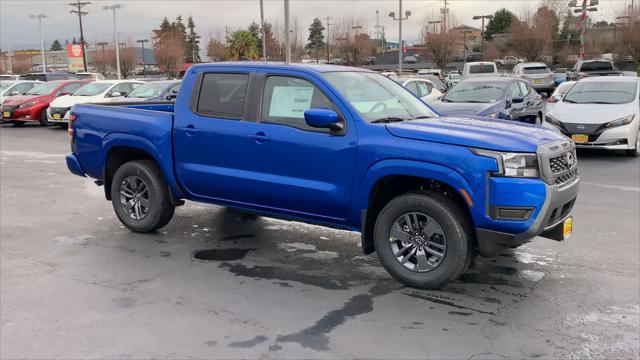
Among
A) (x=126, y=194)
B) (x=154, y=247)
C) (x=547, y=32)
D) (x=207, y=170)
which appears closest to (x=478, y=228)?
(x=207, y=170)

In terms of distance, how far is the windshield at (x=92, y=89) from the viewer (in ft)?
61.5

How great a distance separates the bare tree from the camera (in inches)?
2169

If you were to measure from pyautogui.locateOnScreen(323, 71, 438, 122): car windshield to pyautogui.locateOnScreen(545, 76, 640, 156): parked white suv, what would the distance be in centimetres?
662

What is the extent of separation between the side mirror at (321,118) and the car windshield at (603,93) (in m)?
9.26

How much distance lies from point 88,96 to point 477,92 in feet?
40.6

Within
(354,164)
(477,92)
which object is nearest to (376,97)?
(354,164)

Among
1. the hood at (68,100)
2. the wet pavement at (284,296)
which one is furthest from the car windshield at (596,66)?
the wet pavement at (284,296)

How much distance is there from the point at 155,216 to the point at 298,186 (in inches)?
78.8

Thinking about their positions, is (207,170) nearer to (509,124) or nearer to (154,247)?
(154,247)

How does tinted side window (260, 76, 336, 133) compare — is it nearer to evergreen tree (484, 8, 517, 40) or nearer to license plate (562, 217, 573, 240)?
license plate (562, 217, 573, 240)

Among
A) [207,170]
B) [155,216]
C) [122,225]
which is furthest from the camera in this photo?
[122,225]

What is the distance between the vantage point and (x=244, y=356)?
144 inches

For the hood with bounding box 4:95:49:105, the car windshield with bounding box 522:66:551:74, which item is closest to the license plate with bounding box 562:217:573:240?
the hood with bounding box 4:95:49:105

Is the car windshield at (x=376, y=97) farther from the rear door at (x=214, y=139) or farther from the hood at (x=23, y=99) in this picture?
the hood at (x=23, y=99)
